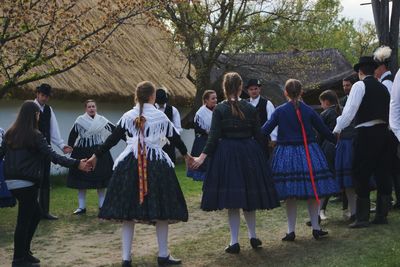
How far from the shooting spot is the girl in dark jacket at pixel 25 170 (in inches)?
236

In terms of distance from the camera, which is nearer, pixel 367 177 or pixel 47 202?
pixel 367 177

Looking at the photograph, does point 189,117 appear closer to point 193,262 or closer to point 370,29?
point 193,262

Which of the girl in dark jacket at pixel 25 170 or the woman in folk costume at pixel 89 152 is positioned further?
the woman in folk costume at pixel 89 152

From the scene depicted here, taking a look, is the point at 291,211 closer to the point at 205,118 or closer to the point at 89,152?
the point at 205,118

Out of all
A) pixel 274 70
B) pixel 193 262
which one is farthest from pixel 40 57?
pixel 274 70

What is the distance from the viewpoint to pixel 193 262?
237 inches

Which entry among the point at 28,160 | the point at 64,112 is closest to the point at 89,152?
the point at 28,160

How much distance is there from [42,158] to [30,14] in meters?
3.64

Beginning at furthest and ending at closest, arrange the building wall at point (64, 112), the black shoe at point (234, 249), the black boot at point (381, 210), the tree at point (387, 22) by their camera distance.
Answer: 1. the building wall at point (64, 112)
2. the tree at point (387, 22)
3. the black boot at point (381, 210)
4. the black shoe at point (234, 249)

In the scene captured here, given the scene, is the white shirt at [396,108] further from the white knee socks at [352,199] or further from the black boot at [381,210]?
the white knee socks at [352,199]

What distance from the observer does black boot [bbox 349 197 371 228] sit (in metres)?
7.03

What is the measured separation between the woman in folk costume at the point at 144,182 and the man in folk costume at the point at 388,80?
2753 millimetres

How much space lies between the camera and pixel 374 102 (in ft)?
22.8

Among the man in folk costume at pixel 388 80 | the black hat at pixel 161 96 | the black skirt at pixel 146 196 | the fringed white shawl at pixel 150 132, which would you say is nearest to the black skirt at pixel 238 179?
the black skirt at pixel 146 196
